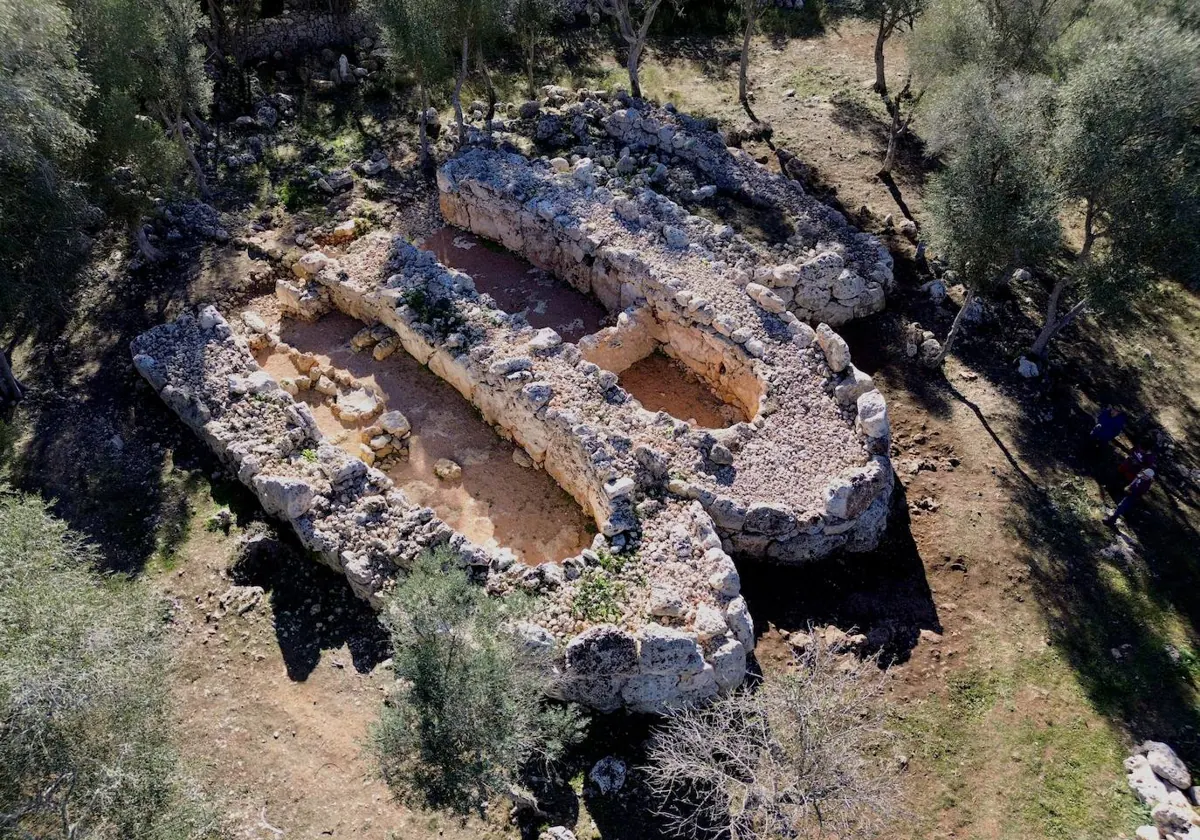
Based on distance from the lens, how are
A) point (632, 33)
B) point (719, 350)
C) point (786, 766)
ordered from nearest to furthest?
point (786, 766) → point (719, 350) → point (632, 33)

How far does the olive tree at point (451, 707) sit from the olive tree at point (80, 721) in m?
3.29

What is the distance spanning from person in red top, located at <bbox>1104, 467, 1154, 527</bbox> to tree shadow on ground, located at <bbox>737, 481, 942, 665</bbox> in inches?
189

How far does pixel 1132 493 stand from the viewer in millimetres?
18906

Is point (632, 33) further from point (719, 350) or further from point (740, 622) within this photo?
point (740, 622)

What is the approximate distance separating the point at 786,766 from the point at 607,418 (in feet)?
30.1

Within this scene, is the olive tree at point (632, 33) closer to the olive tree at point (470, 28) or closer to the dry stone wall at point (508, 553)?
the olive tree at point (470, 28)

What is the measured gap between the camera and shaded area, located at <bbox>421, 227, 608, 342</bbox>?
24328 millimetres

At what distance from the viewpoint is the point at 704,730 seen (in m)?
13.7

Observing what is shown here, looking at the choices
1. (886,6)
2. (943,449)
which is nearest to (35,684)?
(943,449)

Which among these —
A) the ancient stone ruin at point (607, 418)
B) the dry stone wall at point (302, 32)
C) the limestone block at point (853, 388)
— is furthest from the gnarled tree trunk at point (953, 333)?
the dry stone wall at point (302, 32)

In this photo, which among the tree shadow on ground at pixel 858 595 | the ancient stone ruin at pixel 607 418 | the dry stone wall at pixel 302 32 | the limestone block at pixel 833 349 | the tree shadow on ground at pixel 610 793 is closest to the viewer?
the tree shadow on ground at pixel 610 793

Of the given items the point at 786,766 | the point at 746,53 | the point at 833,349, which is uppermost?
the point at 746,53

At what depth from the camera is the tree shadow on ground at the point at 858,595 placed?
57.0ft

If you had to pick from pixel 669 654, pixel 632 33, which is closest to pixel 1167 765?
pixel 669 654
